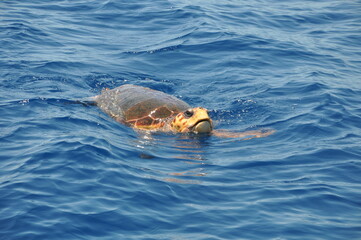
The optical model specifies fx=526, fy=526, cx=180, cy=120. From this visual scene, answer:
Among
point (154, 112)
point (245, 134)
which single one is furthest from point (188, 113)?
point (245, 134)

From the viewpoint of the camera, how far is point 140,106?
10477 millimetres

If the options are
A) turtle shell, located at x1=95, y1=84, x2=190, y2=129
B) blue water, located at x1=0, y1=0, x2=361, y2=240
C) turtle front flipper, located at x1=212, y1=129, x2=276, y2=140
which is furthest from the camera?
turtle shell, located at x1=95, y1=84, x2=190, y2=129

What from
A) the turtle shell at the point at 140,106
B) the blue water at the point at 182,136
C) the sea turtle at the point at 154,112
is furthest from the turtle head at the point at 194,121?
the turtle shell at the point at 140,106

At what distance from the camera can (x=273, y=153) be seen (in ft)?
28.7

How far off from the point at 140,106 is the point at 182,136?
1225 millimetres

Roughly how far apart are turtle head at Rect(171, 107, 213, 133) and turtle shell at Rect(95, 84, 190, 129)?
0.38m

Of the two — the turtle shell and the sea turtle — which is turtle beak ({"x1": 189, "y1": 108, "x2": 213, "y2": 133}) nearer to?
the sea turtle

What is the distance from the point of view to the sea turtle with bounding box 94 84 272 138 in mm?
9664

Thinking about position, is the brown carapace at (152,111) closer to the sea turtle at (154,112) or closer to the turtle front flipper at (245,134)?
the sea turtle at (154,112)

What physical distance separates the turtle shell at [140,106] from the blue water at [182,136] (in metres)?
0.29

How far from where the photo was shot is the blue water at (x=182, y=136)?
6.45m

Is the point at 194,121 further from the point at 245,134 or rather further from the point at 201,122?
the point at 245,134

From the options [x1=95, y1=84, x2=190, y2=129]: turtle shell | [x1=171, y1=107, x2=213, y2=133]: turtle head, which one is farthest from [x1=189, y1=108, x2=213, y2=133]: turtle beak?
[x1=95, y1=84, x2=190, y2=129]: turtle shell

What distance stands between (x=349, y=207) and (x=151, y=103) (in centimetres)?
481
